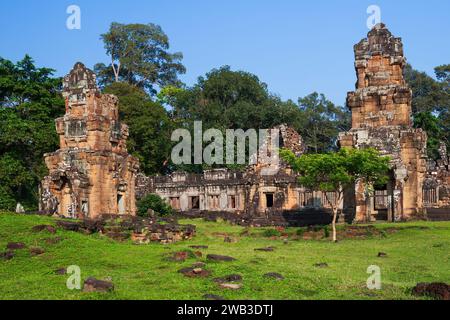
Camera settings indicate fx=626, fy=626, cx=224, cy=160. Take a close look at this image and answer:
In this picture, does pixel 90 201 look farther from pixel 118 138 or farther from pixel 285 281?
pixel 285 281

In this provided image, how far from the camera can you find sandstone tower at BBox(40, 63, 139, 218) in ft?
103

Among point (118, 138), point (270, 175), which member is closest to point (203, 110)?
point (270, 175)

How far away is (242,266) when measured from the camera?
1734 centimetres

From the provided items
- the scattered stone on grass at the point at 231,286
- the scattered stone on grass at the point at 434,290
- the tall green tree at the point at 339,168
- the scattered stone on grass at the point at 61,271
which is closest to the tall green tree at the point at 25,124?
the tall green tree at the point at 339,168

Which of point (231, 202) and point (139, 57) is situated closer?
point (231, 202)

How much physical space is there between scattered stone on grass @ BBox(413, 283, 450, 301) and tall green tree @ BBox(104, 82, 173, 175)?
39.2m

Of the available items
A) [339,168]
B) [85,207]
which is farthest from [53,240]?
[339,168]

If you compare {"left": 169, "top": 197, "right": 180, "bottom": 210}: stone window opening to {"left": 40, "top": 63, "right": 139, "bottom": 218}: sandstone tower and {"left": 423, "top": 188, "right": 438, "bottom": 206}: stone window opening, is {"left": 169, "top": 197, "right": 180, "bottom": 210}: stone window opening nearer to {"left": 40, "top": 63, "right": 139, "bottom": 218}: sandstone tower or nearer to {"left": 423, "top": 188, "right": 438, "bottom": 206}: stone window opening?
{"left": 40, "top": 63, "right": 139, "bottom": 218}: sandstone tower

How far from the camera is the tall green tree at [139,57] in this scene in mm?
66688

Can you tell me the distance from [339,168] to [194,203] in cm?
2012

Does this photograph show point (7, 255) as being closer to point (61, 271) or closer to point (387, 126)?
point (61, 271)

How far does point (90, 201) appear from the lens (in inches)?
1249

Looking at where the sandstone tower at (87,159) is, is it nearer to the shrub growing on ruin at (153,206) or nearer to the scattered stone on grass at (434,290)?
the shrub growing on ruin at (153,206)

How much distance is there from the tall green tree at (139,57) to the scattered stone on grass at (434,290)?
55757 millimetres
